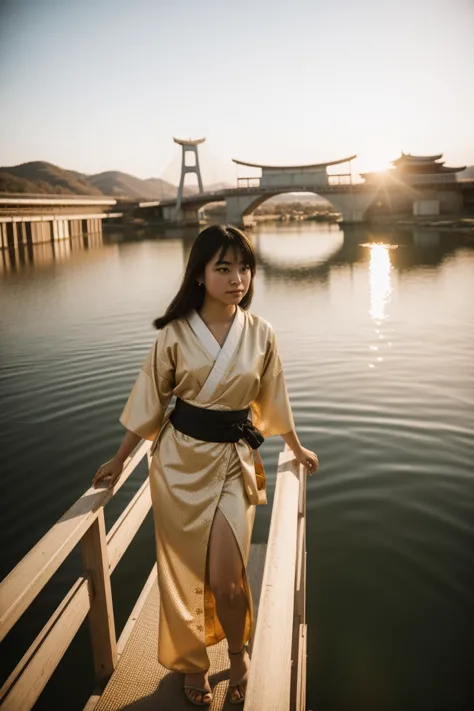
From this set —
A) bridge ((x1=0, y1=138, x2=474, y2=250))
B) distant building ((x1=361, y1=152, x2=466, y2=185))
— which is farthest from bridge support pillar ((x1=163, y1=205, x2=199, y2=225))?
distant building ((x1=361, y1=152, x2=466, y2=185))

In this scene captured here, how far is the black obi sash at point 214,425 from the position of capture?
1.59 metres

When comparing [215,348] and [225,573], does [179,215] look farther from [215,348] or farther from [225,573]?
[225,573]

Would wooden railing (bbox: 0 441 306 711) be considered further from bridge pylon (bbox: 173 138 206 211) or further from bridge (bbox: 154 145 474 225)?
bridge pylon (bbox: 173 138 206 211)

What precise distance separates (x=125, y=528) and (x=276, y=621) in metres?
0.98

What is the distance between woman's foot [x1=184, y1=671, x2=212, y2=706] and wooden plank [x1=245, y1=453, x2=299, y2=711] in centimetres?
54

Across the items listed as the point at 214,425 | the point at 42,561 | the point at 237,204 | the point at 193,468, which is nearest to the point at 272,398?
the point at 214,425

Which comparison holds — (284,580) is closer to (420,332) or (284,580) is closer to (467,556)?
(467,556)

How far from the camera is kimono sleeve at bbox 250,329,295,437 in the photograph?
1.71 m

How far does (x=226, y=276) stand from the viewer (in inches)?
64.3

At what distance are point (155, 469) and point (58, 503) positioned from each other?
226cm

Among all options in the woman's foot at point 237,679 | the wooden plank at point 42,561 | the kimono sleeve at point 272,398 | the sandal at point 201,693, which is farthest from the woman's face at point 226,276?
the sandal at point 201,693

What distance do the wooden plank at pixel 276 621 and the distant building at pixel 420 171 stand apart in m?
37.4

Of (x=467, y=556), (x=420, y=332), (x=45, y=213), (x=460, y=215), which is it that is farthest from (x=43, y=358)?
(x=460, y=215)

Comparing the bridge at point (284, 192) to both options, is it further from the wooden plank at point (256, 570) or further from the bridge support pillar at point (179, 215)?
the wooden plank at point (256, 570)
